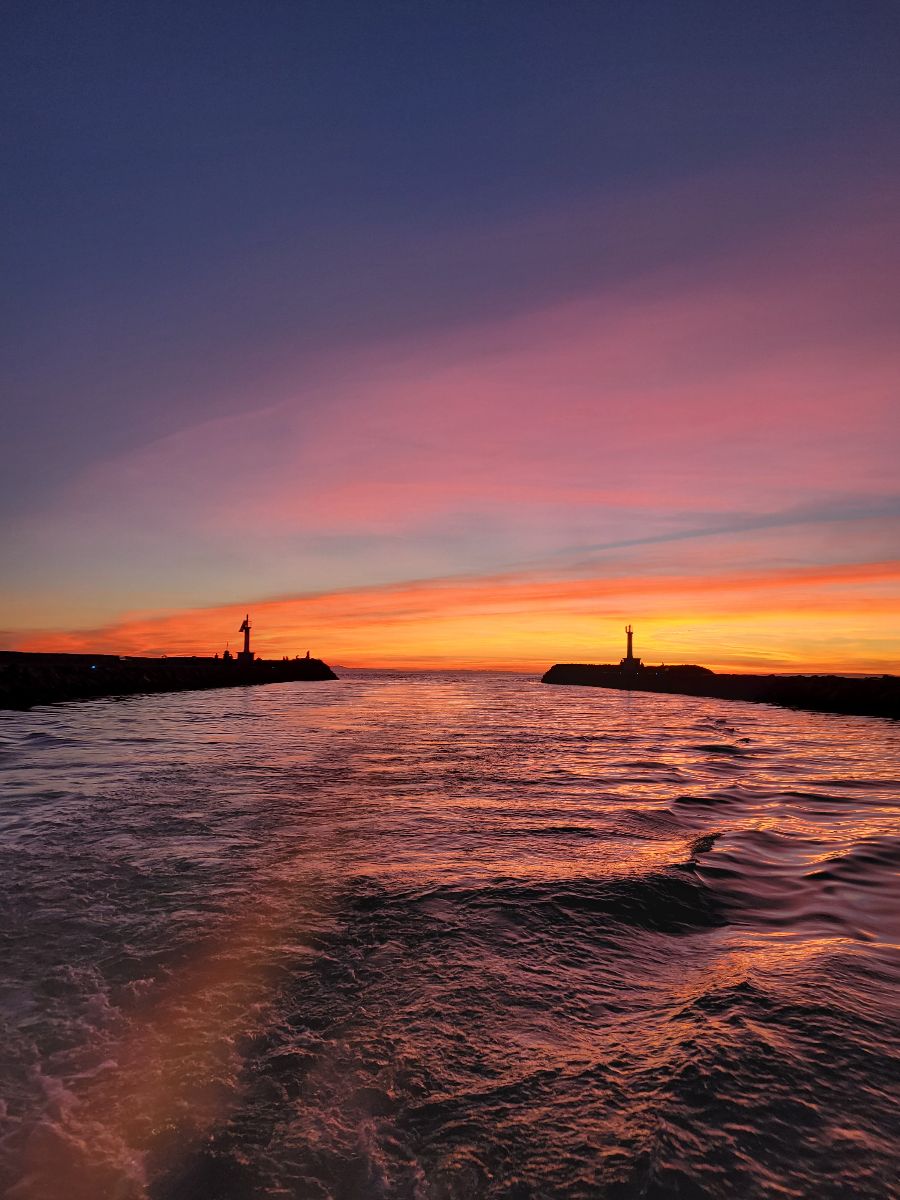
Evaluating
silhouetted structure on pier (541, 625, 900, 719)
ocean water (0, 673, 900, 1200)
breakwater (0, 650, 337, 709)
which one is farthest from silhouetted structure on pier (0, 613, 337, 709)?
silhouetted structure on pier (541, 625, 900, 719)

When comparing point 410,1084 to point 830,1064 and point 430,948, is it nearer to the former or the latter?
point 430,948

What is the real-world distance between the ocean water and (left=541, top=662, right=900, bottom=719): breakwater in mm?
35870

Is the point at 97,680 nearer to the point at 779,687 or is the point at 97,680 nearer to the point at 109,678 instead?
the point at 109,678

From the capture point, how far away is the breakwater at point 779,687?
133ft

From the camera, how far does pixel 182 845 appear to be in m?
8.27

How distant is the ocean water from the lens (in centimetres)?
295

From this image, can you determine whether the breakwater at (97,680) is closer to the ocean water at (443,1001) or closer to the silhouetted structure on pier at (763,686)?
the ocean water at (443,1001)

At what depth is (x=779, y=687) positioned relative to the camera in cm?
5412

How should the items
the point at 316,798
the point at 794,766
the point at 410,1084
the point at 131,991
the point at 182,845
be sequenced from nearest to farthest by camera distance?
the point at 410,1084, the point at 131,991, the point at 182,845, the point at 316,798, the point at 794,766

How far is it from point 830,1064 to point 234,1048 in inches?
142

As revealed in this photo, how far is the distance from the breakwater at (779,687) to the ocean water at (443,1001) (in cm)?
3587

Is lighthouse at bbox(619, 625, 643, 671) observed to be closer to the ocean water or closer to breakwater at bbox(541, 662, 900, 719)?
breakwater at bbox(541, 662, 900, 719)

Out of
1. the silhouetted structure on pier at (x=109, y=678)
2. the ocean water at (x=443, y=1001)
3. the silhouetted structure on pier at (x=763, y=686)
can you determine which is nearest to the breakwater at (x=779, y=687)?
the silhouetted structure on pier at (x=763, y=686)

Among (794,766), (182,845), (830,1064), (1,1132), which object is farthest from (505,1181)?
(794,766)
